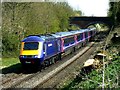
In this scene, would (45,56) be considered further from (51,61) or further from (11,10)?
(11,10)

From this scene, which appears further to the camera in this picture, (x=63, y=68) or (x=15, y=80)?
(x=63, y=68)

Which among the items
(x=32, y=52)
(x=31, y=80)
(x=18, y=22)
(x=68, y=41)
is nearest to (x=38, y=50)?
(x=32, y=52)

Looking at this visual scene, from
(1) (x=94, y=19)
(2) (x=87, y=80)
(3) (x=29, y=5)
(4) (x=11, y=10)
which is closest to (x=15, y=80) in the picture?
(2) (x=87, y=80)

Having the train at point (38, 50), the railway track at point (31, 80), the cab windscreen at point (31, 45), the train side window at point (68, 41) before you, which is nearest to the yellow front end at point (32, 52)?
the train at point (38, 50)

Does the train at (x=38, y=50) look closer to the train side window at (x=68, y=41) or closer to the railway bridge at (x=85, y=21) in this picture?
the train side window at (x=68, y=41)

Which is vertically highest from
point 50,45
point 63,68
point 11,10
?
point 11,10

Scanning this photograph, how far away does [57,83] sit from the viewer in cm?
1823

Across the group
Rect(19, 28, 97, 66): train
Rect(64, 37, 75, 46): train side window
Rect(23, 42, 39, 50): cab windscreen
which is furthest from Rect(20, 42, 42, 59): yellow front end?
Rect(64, 37, 75, 46): train side window

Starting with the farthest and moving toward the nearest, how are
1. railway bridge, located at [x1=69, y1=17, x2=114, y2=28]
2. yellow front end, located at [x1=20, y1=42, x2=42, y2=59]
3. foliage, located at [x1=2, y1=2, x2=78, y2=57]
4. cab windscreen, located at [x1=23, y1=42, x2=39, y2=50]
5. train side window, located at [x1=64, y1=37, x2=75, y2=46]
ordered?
railway bridge, located at [x1=69, y1=17, x2=114, y2=28] < foliage, located at [x1=2, y1=2, x2=78, y2=57] < train side window, located at [x1=64, y1=37, x2=75, y2=46] < cab windscreen, located at [x1=23, y1=42, x2=39, y2=50] < yellow front end, located at [x1=20, y1=42, x2=42, y2=59]

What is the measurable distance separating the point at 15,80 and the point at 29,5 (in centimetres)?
1979

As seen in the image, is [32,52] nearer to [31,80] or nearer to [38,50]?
[38,50]

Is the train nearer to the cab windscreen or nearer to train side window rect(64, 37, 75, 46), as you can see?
the cab windscreen

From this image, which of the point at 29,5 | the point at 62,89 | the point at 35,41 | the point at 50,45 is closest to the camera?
the point at 62,89

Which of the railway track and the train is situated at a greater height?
the train
